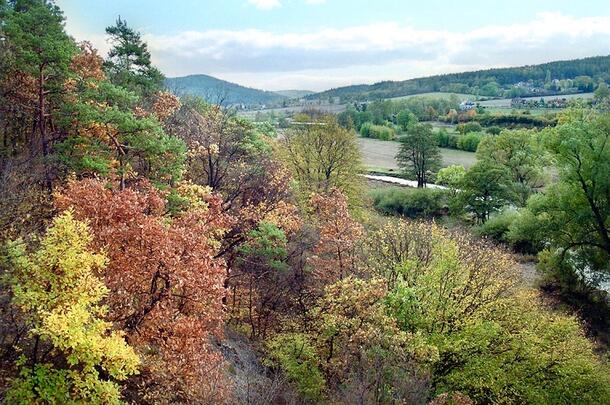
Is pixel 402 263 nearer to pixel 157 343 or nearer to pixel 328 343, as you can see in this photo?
pixel 328 343

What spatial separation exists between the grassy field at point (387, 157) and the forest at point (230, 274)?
48.2 m

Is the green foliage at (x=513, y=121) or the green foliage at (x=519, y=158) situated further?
the green foliage at (x=513, y=121)

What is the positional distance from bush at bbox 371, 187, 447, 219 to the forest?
76.5ft

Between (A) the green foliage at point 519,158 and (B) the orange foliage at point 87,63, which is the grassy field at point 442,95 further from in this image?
(B) the orange foliage at point 87,63

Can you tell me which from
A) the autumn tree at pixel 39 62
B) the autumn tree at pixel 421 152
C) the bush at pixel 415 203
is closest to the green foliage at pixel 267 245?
the autumn tree at pixel 39 62

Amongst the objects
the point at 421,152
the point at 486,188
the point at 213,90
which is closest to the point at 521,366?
the point at 213,90

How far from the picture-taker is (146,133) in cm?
2098

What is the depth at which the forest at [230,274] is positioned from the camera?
12.8 m

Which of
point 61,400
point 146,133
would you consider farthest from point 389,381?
point 146,133

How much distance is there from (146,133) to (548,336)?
57.3 ft

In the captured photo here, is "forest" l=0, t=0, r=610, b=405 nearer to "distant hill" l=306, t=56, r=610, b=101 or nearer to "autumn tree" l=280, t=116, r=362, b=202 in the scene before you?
"autumn tree" l=280, t=116, r=362, b=202

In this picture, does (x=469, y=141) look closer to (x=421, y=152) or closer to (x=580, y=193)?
(x=421, y=152)

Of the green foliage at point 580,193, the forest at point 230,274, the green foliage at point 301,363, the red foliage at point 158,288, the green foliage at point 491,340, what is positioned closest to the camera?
the forest at point 230,274

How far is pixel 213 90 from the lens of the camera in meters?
33.7
